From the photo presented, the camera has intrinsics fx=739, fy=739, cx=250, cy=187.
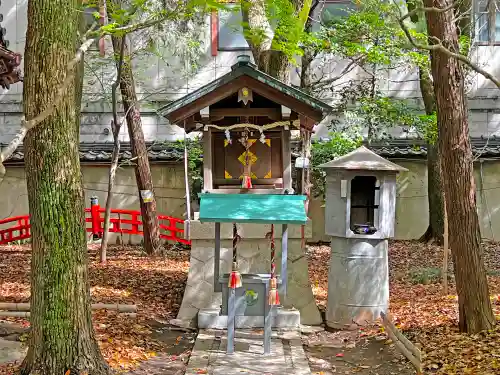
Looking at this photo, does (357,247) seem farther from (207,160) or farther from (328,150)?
(328,150)

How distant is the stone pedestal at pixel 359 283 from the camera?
1148cm

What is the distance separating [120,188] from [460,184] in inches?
556

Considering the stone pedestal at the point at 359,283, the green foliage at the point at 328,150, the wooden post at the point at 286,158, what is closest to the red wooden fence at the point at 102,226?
the green foliage at the point at 328,150

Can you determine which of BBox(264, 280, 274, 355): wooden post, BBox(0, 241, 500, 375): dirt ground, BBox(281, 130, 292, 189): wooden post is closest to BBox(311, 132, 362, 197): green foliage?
BBox(0, 241, 500, 375): dirt ground

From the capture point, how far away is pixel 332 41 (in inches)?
628

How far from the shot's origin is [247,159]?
10977 millimetres

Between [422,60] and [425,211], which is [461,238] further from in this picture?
[425,211]

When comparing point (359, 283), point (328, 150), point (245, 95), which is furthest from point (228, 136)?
Answer: point (328, 150)

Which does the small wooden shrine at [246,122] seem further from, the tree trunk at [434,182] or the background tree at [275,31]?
the tree trunk at [434,182]

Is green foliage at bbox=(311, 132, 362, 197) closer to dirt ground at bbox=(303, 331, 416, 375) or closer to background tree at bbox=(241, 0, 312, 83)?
background tree at bbox=(241, 0, 312, 83)

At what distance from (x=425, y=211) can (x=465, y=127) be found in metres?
12.7

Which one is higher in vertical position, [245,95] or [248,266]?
[245,95]

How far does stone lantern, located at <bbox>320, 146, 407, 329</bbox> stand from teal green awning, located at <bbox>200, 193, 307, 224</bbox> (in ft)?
5.90

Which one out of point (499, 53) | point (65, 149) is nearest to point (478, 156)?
point (499, 53)
